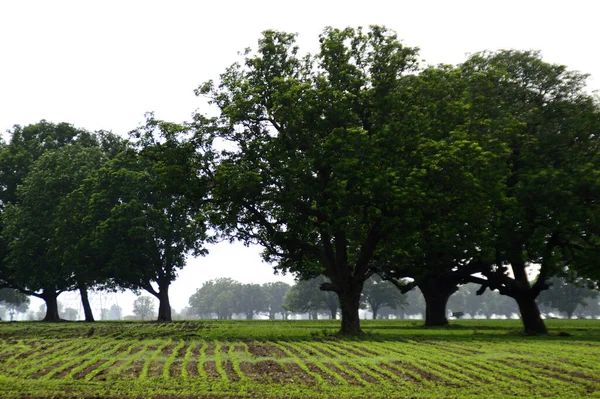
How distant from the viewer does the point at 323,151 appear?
2898 cm

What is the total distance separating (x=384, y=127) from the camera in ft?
95.1

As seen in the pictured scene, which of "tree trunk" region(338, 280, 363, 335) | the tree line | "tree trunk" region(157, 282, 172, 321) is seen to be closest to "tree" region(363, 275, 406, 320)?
"tree trunk" region(157, 282, 172, 321)

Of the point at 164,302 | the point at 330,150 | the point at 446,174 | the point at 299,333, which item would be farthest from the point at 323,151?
the point at 164,302

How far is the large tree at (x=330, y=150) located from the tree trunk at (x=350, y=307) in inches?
2.6

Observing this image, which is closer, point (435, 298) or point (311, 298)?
point (435, 298)

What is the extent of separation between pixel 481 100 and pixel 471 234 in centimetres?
885

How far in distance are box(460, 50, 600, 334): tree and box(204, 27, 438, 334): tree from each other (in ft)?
19.7

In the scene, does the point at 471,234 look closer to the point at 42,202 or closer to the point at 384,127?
the point at 384,127

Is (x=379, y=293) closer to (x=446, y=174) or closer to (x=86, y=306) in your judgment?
(x=86, y=306)

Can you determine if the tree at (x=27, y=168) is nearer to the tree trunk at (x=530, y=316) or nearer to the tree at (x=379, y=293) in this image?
the tree trunk at (x=530, y=316)

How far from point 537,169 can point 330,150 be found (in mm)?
12731

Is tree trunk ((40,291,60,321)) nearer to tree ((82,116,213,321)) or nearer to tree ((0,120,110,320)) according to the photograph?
tree ((0,120,110,320))

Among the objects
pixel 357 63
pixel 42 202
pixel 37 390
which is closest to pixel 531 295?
pixel 357 63

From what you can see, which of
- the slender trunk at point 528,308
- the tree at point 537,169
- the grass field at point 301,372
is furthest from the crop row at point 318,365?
the slender trunk at point 528,308
